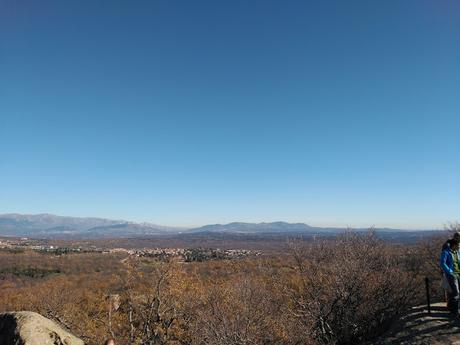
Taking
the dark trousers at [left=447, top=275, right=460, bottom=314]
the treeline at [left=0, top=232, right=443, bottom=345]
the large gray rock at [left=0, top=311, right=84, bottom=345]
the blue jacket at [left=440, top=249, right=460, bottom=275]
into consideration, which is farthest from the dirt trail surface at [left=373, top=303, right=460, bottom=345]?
the large gray rock at [left=0, top=311, right=84, bottom=345]

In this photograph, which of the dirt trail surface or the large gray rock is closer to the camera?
the large gray rock

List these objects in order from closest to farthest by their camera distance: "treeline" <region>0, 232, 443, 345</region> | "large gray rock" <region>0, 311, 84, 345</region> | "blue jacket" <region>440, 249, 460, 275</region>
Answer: "large gray rock" <region>0, 311, 84, 345</region>
"blue jacket" <region>440, 249, 460, 275</region>
"treeline" <region>0, 232, 443, 345</region>

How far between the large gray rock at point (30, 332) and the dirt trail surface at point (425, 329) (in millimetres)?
11005

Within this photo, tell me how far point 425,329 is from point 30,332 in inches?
510

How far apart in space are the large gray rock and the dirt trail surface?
36.1 ft

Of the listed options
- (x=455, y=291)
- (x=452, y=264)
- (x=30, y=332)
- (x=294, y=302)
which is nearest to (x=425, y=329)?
(x=455, y=291)

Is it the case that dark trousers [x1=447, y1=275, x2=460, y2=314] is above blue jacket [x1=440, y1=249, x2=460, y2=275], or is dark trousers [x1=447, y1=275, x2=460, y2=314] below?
below

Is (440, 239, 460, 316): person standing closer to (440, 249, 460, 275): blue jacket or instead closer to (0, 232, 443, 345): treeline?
(440, 249, 460, 275): blue jacket

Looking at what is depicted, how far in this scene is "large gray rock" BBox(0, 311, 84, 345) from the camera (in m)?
12.1

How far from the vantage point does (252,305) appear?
21.9 m

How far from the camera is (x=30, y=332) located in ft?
39.9

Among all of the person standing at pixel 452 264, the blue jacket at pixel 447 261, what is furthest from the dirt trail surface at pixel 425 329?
the blue jacket at pixel 447 261

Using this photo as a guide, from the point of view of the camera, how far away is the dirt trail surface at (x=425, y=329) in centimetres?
1246

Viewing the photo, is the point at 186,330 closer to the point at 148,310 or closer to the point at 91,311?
the point at 148,310
